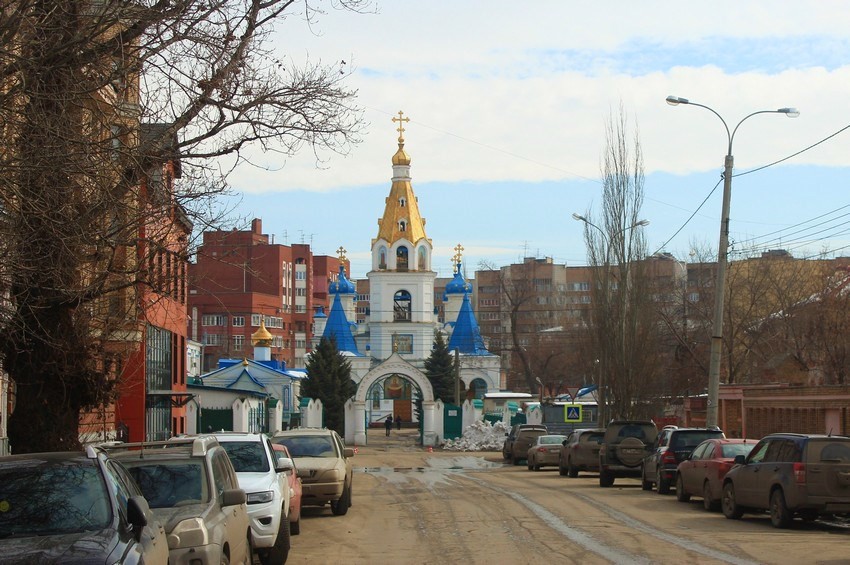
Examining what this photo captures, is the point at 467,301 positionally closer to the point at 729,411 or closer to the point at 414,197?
the point at 414,197

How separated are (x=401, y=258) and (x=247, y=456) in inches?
3277

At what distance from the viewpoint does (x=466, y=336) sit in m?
97.8

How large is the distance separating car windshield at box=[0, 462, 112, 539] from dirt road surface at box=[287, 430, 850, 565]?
5.96 m

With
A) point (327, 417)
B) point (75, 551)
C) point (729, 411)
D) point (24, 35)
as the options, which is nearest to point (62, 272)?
point (24, 35)

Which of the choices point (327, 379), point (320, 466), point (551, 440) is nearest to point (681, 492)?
point (320, 466)

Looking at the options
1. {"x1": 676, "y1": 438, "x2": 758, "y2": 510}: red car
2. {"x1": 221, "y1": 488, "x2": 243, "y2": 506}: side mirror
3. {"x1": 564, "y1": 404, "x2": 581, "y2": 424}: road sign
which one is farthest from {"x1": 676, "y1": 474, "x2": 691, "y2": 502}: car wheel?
{"x1": 564, "y1": 404, "x2": 581, "y2": 424}: road sign

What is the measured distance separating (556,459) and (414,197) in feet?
201

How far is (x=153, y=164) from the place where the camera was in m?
14.4

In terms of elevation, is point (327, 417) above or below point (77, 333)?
below

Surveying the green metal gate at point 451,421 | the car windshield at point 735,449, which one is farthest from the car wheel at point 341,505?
the green metal gate at point 451,421

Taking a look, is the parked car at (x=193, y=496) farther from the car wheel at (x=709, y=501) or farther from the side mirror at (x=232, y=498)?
the car wheel at (x=709, y=501)

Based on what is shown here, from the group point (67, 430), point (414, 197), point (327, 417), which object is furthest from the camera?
point (414, 197)

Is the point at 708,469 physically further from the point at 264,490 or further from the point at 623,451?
the point at 264,490

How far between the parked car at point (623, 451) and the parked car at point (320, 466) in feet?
30.2
